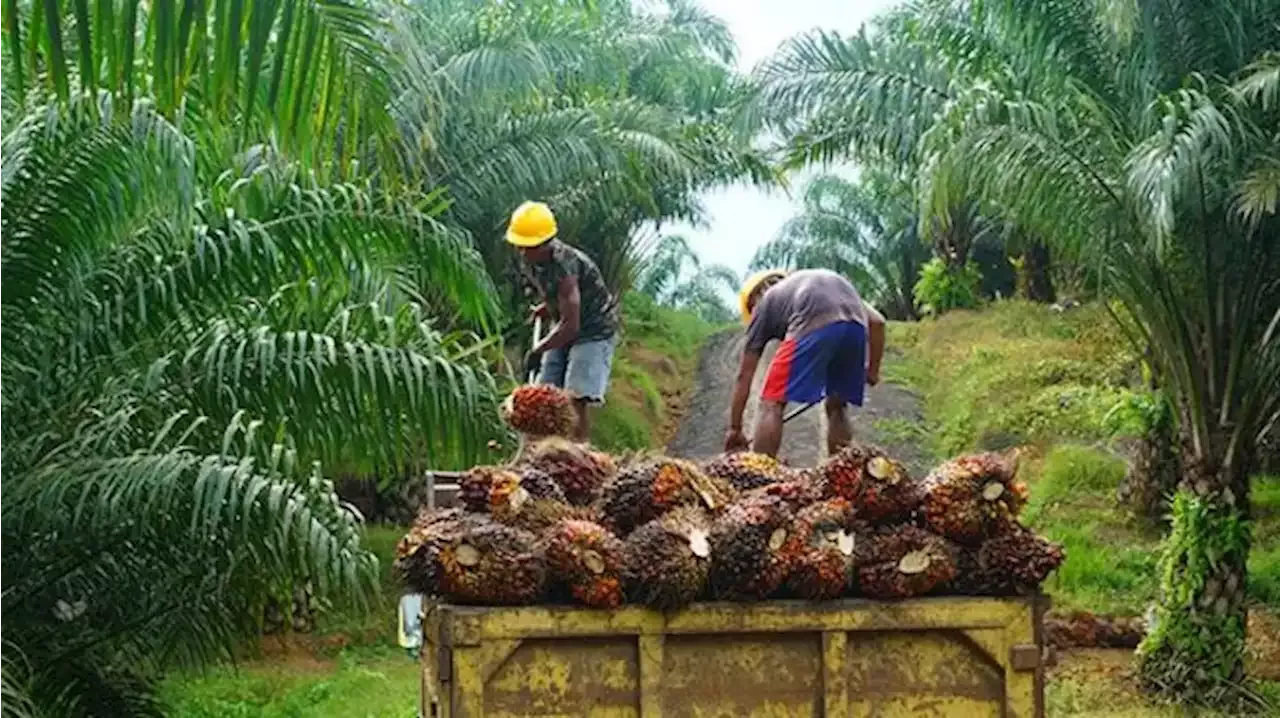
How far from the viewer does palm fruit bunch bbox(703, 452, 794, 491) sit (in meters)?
5.36

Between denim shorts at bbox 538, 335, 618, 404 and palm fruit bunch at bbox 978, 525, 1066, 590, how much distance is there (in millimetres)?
4232

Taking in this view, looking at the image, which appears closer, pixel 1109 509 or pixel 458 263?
pixel 458 263

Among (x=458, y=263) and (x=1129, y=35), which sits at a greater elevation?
(x=1129, y=35)

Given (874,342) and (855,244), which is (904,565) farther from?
(855,244)

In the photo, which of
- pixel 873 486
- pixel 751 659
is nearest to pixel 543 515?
pixel 751 659

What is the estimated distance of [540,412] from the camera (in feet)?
20.0

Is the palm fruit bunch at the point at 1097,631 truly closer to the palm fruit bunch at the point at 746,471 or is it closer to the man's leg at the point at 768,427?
the man's leg at the point at 768,427

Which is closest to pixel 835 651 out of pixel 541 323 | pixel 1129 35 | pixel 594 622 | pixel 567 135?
pixel 594 622

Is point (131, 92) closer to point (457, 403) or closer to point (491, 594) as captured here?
point (491, 594)

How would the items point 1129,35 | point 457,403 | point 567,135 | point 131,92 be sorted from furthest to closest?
point 567,135
point 1129,35
point 457,403
point 131,92

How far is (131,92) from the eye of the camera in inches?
145

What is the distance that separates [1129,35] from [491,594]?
6.82 metres

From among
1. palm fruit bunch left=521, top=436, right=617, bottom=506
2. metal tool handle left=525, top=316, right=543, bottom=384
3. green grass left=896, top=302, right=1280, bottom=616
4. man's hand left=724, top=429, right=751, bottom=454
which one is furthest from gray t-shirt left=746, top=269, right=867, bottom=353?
green grass left=896, top=302, right=1280, bottom=616

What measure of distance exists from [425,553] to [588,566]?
0.41 meters
